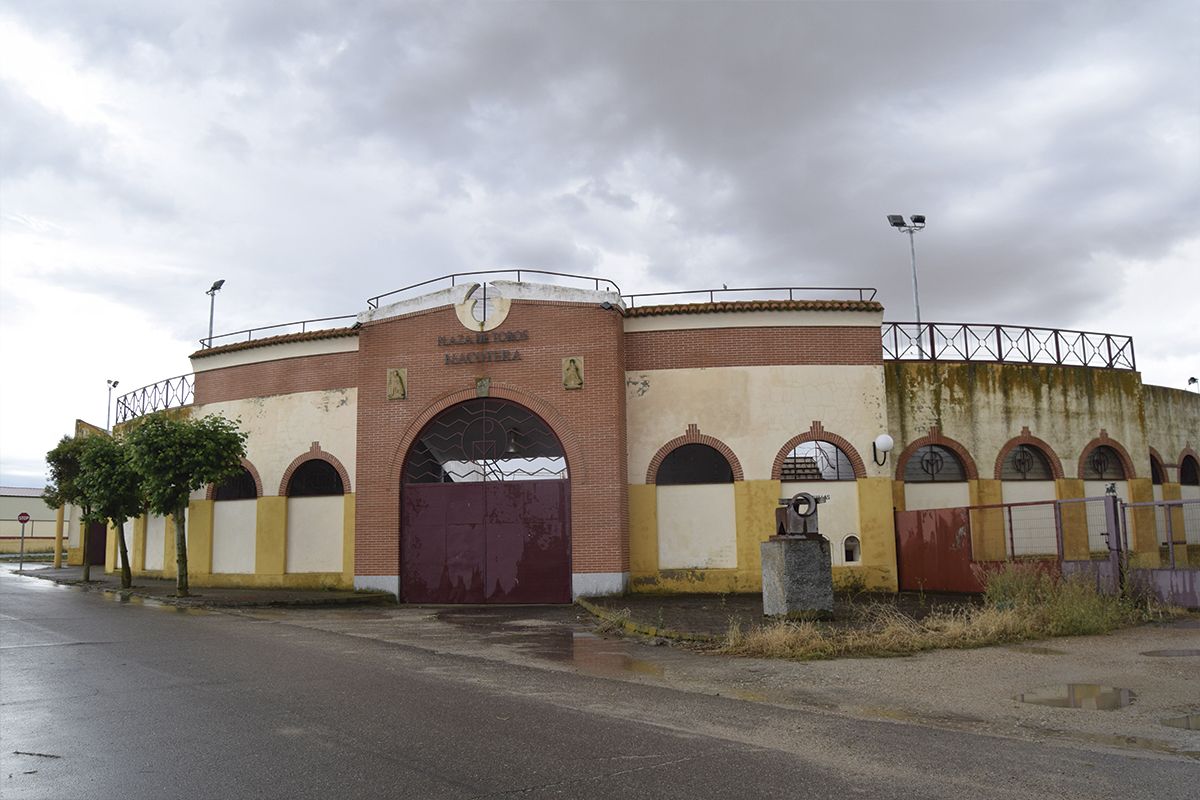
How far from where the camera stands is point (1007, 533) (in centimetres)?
1967

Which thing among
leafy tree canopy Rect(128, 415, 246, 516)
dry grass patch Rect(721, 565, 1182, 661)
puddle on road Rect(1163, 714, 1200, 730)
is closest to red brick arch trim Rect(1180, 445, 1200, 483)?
dry grass patch Rect(721, 565, 1182, 661)

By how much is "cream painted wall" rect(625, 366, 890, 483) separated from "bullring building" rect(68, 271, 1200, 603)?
0.15 feet

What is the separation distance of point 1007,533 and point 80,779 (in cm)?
1890

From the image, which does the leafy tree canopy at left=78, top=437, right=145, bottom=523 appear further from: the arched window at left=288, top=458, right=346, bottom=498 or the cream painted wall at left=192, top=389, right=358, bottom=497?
the arched window at left=288, top=458, right=346, bottom=498

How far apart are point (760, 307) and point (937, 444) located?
5.57 m

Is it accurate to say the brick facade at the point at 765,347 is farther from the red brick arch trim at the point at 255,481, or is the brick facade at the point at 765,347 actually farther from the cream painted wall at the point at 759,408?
the red brick arch trim at the point at 255,481

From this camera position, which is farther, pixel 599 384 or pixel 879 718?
pixel 599 384

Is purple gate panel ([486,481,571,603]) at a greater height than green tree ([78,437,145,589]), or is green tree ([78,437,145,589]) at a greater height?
green tree ([78,437,145,589])

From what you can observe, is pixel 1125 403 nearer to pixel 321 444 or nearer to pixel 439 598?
pixel 439 598

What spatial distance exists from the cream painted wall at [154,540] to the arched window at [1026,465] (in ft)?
77.6

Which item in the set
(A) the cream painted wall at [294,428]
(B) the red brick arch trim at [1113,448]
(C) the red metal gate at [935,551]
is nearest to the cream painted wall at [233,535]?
(A) the cream painted wall at [294,428]

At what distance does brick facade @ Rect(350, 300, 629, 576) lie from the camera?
19.1 meters

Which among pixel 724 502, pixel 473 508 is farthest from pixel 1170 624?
pixel 473 508

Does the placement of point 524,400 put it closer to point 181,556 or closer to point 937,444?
point 181,556
